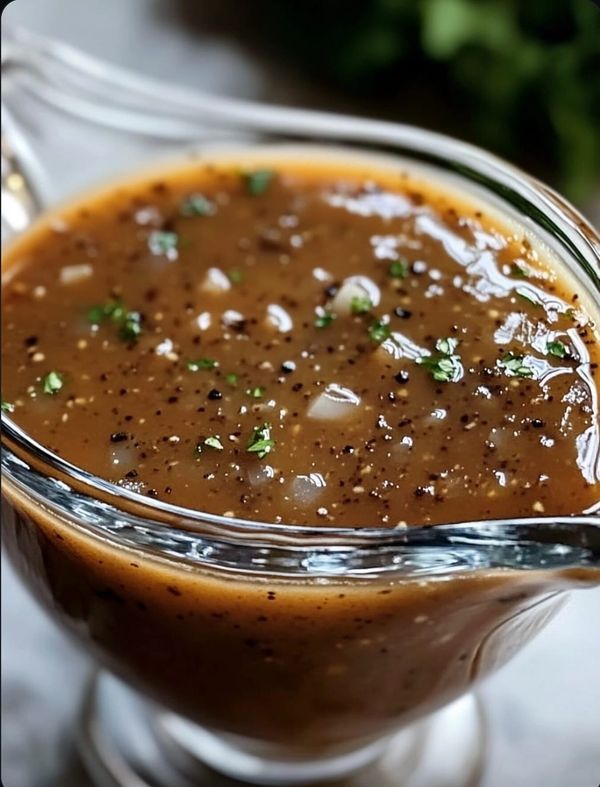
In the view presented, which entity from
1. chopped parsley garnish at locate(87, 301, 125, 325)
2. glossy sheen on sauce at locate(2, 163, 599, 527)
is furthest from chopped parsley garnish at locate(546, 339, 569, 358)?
chopped parsley garnish at locate(87, 301, 125, 325)

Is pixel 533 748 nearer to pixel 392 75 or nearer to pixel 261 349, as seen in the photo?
pixel 261 349

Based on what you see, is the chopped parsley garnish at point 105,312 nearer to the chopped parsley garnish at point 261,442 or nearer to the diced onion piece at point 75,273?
the diced onion piece at point 75,273

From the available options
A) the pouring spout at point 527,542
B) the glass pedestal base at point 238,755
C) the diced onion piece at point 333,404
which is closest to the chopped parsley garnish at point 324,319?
the diced onion piece at point 333,404

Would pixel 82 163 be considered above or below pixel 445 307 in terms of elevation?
below

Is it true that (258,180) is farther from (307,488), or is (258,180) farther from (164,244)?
(307,488)

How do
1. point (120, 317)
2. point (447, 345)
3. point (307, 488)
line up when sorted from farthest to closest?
point (120, 317), point (447, 345), point (307, 488)

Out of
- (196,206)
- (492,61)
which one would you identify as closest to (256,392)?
(196,206)

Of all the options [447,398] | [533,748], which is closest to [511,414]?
[447,398]
